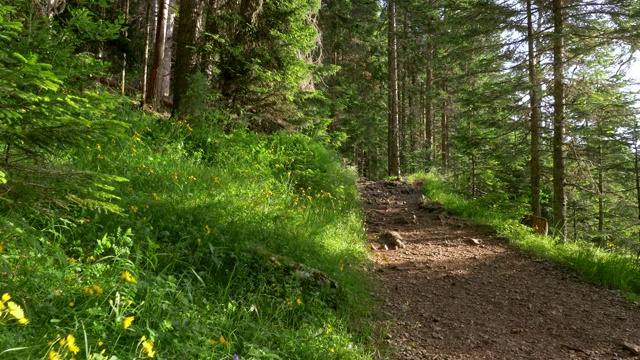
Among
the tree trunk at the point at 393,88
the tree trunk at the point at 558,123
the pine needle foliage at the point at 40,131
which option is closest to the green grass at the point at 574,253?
the tree trunk at the point at 558,123

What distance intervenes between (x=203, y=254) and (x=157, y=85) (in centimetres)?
778

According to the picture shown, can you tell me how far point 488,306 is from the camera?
510 centimetres

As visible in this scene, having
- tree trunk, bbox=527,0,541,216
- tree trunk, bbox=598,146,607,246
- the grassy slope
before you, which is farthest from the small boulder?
tree trunk, bbox=598,146,607,246

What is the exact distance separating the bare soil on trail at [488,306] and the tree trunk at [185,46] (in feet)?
15.8

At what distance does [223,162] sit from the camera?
22.2 ft

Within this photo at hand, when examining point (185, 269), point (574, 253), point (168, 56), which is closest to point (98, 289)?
point (185, 269)

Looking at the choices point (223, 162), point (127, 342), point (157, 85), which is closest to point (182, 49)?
point (157, 85)

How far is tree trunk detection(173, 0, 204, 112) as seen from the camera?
827 centimetres

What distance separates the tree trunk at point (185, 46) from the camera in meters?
8.27

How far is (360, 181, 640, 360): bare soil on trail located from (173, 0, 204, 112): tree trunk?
4831 millimetres

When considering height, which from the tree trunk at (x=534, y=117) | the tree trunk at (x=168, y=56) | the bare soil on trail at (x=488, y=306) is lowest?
the bare soil on trail at (x=488, y=306)

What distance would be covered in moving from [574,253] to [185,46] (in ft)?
27.2

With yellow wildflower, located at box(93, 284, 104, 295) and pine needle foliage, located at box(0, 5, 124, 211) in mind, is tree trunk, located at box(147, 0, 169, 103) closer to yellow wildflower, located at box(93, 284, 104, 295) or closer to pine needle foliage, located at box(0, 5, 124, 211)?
pine needle foliage, located at box(0, 5, 124, 211)

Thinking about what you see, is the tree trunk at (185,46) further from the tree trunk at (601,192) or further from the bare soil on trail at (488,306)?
the tree trunk at (601,192)
